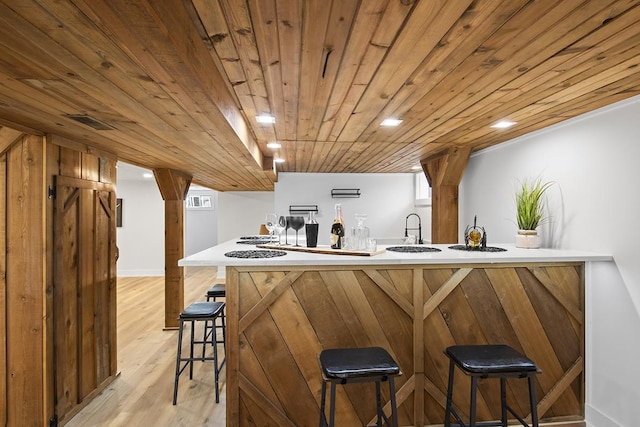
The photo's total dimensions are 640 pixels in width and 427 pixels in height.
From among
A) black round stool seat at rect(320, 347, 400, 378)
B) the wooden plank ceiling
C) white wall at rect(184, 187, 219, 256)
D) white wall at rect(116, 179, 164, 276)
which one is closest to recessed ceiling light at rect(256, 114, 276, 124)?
the wooden plank ceiling

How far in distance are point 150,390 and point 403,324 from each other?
232cm

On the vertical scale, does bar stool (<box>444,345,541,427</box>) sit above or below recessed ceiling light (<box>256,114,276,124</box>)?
below

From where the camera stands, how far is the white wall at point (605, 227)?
219 centimetres

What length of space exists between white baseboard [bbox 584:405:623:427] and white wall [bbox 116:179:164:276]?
7917 millimetres

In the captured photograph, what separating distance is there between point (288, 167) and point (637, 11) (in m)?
4.45

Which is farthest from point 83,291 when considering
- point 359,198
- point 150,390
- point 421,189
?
point 421,189

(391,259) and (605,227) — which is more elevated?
(605,227)

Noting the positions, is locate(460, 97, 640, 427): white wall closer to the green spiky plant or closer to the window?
the green spiky plant

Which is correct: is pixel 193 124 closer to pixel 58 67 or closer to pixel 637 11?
pixel 58 67

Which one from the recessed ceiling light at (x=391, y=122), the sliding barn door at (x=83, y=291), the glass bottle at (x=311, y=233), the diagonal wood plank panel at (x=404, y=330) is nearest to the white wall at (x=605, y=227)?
the diagonal wood plank panel at (x=404, y=330)

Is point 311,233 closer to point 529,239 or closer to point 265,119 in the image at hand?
point 265,119

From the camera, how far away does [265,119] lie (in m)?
2.54

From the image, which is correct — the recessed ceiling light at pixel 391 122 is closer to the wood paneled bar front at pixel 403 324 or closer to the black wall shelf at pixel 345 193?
the wood paneled bar front at pixel 403 324

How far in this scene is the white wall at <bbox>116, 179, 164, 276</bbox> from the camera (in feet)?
26.1
